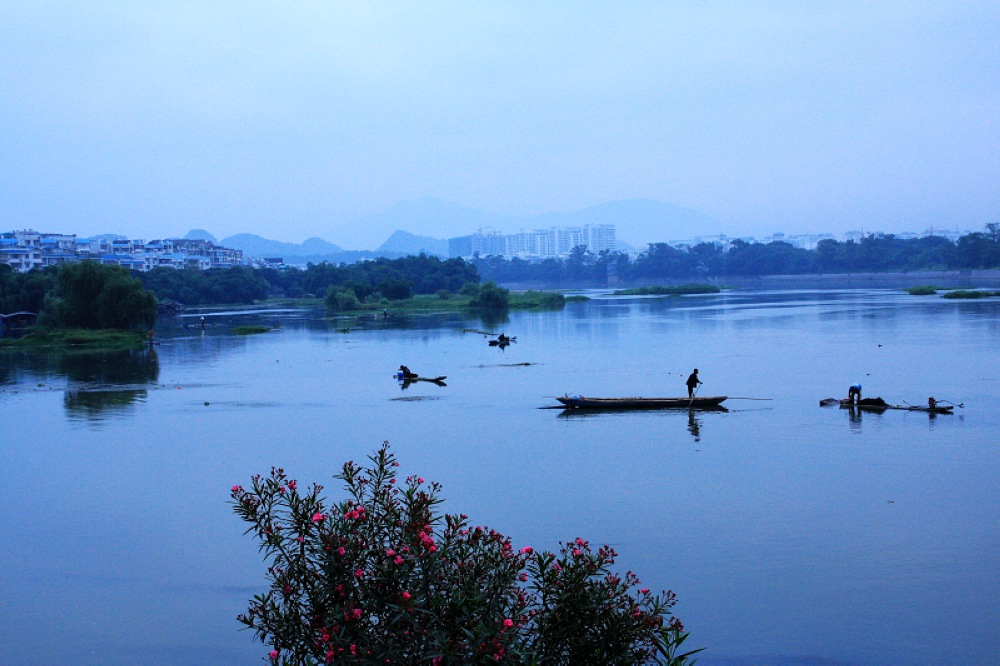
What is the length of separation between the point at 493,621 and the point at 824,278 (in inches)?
5031

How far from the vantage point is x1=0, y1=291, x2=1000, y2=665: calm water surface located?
10.2 m

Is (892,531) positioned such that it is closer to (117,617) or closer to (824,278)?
(117,617)

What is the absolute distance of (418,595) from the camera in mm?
5402

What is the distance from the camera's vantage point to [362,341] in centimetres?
4697

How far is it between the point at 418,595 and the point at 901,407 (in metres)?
18.9

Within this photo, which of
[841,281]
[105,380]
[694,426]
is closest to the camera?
[694,426]

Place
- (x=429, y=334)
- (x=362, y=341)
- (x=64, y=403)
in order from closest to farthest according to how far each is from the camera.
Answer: (x=64, y=403), (x=362, y=341), (x=429, y=334)

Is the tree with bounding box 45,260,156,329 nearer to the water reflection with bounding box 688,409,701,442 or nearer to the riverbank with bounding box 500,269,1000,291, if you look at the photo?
the water reflection with bounding box 688,409,701,442

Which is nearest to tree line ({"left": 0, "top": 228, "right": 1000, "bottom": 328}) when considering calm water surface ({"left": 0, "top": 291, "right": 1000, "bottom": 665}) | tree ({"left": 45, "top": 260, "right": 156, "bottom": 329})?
tree ({"left": 45, "top": 260, "right": 156, "bottom": 329})

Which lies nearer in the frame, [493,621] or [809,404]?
[493,621]

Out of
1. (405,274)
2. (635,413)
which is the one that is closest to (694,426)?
(635,413)

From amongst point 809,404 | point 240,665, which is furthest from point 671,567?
point 809,404

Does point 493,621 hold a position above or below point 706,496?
above

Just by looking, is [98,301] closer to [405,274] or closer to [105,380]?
[105,380]
